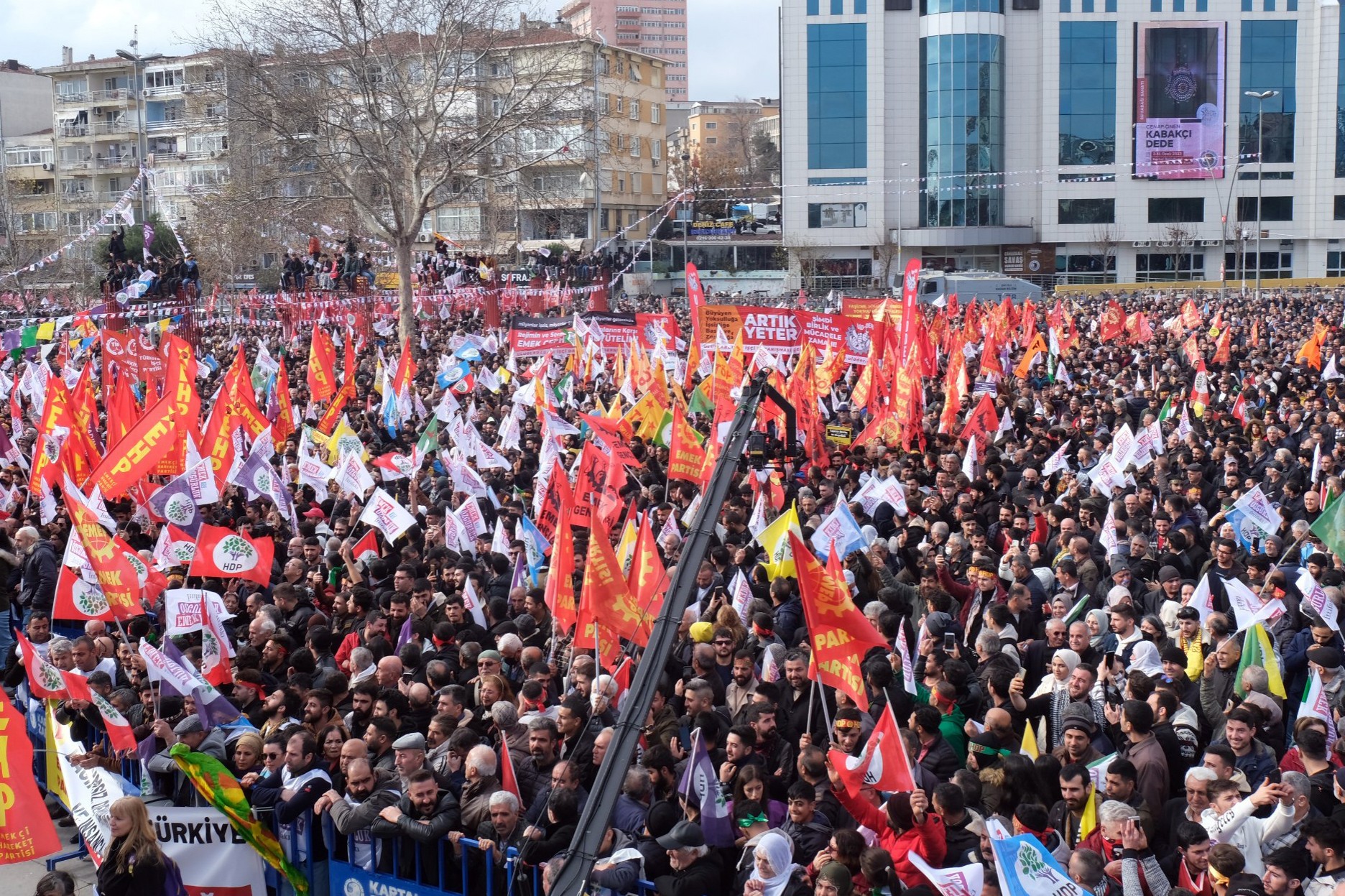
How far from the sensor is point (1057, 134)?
70.0 m

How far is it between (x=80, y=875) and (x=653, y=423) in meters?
9.94

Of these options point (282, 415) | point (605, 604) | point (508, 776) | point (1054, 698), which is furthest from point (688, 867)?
point (282, 415)

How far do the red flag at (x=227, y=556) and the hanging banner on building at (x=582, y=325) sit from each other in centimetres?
1297

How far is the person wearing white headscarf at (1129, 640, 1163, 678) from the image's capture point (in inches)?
316

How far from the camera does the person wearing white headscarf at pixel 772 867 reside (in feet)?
19.3

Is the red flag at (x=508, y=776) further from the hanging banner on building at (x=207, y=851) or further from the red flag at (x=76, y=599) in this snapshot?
the red flag at (x=76, y=599)

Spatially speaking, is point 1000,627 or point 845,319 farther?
point 845,319

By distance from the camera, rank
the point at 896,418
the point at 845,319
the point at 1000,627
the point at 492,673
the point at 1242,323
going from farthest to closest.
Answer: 1. the point at 1242,323
2. the point at 845,319
3. the point at 896,418
4. the point at 1000,627
5. the point at 492,673

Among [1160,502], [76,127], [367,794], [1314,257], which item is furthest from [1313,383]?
[76,127]

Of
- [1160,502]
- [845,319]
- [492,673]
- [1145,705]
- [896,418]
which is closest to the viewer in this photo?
[1145,705]

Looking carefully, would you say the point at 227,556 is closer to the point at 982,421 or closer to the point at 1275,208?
the point at 982,421

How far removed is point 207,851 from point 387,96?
3344cm

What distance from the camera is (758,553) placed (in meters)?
12.0

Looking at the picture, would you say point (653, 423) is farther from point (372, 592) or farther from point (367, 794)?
point (367, 794)
